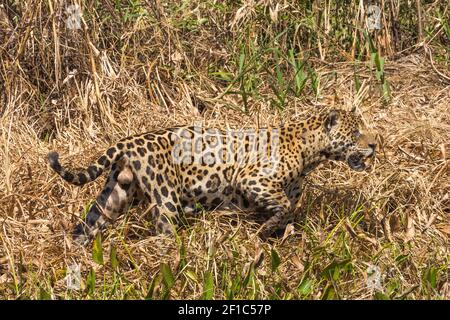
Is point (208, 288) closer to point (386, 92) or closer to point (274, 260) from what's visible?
point (274, 260)

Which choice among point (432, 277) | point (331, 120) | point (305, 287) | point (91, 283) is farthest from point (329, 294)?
point (331, 120)

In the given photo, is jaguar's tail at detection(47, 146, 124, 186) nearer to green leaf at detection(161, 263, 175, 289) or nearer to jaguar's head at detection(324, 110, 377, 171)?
green leaf at detection(161, 263, 175, 289)

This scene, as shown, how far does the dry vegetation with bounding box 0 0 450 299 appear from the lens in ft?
23.5

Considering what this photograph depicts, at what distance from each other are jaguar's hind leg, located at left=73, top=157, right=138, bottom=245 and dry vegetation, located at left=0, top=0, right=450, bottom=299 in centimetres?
11

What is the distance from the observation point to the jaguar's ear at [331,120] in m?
8.30

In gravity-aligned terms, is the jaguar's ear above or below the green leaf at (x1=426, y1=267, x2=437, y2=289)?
above

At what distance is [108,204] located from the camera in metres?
7.73

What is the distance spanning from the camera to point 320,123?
8.34 m

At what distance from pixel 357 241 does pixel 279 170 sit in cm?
79

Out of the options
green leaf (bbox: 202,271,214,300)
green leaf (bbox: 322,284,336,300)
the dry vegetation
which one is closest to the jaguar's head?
the dry vegetation

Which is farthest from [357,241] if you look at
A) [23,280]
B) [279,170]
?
[23,280]

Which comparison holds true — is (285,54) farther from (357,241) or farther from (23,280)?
(23,280)

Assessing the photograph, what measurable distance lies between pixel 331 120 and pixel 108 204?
5.80 ft

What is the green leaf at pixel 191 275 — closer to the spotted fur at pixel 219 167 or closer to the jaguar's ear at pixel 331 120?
the spotted fur at pixel 219 167
